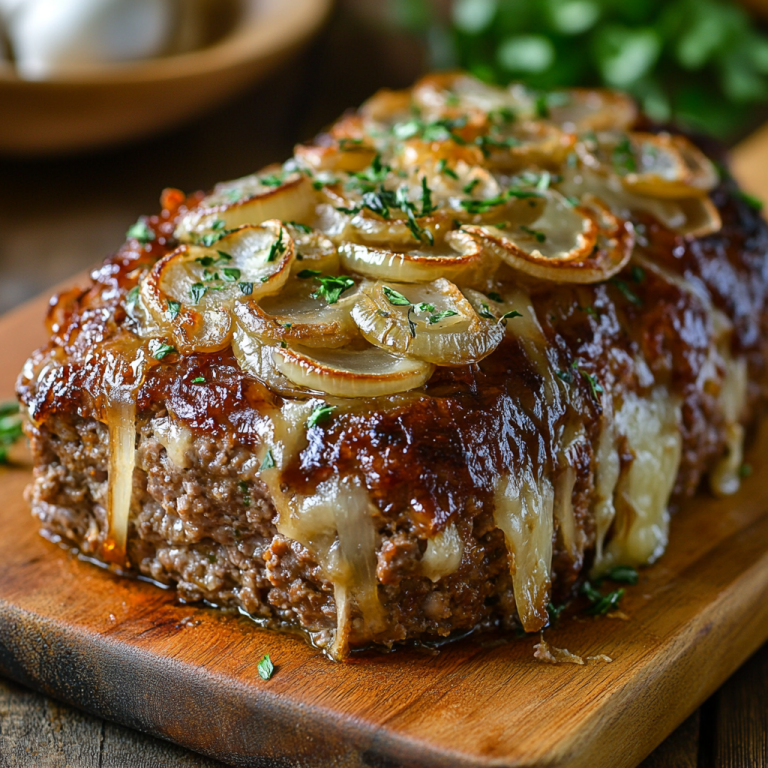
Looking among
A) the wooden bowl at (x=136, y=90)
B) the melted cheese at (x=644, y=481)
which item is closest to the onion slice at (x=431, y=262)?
the melted cheese at (x=644, y=481)

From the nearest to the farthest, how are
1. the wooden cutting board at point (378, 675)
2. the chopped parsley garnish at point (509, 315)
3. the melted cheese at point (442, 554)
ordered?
the wooden cutting board at point (378, 675), the melted cheese at point (442, 554), the chopped parsley garnish at point (509, 315)

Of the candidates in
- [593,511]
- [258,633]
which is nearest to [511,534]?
[593,511]

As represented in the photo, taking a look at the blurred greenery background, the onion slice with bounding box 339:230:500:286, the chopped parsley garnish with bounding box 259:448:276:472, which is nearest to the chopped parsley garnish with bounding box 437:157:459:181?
the onion slice with bounding box 339:230:500:286

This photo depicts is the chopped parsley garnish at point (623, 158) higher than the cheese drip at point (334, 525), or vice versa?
the chopped parsley garnish at point (623, 158)

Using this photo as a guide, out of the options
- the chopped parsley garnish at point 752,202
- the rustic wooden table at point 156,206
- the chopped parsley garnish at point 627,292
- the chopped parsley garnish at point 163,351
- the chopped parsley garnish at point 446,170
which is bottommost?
the rustic wooden table at point 156,206

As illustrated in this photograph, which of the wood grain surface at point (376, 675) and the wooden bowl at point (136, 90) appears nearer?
the wood grain surface at point (376, 675)

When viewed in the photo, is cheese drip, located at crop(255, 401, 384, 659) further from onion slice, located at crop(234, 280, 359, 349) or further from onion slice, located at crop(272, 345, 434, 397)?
onion slice, located at crop(234, 280, 359, 349)

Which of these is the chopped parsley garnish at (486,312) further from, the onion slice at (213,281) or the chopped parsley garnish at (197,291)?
the chopped parsley garnish at (197,291)
